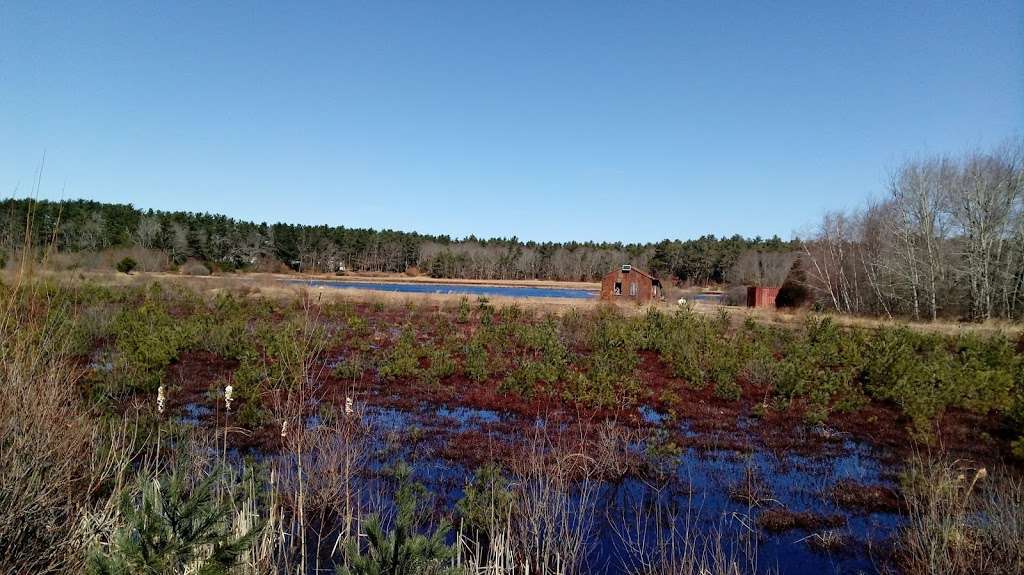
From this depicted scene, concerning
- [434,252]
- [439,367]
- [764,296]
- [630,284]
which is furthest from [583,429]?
[434,252]

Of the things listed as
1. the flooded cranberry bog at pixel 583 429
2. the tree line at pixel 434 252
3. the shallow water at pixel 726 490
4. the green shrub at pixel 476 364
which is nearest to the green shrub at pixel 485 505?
the flooded cranberry bog at pixel 583 429

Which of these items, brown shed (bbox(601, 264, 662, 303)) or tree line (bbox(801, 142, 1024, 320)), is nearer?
tree line (bbox(801, 142, 1024, 320))

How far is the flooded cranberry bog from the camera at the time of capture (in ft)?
19.8

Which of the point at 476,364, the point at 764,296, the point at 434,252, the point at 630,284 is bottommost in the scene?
→ the point at 476,364

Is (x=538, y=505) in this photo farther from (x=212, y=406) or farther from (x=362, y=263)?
(x=362, y=263)

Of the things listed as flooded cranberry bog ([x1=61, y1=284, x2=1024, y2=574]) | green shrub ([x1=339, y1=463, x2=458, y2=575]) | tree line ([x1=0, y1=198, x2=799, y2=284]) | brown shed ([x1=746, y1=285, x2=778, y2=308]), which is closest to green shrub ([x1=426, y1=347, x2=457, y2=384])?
flooded cranberry bog ([x1=61, y1=284, x2=1024, y2=574])

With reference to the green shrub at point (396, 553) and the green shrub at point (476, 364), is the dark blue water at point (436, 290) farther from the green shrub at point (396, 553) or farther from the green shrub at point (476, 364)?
the green shrub at point (396, 553)

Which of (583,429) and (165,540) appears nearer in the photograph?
(165,540)

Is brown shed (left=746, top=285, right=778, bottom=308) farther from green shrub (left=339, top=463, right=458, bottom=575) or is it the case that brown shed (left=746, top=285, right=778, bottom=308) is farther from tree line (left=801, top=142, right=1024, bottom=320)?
green shrub (left=339, top=463, right=458, bottom=575)

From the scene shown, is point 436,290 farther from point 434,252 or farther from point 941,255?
point 434,252

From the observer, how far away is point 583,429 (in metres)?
11.0

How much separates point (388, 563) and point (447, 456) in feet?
23.4

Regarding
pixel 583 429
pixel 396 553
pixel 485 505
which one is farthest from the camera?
pixel 583 429

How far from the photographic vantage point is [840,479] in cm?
891
